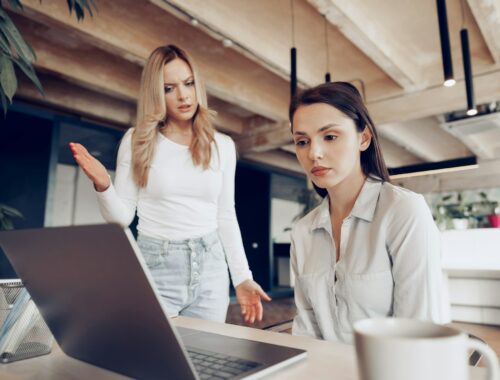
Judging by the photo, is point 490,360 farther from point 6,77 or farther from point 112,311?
point 6,77

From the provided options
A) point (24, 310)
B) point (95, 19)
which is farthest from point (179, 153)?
point (95, 19)

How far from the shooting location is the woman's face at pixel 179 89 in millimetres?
1475

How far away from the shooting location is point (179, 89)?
1.48 meters

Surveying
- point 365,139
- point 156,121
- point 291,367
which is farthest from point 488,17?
point 291,367

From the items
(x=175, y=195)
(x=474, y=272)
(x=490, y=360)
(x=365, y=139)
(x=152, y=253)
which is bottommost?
(x=474, y=272)

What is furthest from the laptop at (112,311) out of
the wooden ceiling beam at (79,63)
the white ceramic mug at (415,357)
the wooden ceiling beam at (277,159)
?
the wooden ceiling beam at (277,159)

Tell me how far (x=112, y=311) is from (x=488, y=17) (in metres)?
3.45

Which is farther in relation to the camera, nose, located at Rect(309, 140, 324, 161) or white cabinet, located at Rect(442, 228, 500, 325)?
white cabinet, located at Rect(442, 228, 500, 325)

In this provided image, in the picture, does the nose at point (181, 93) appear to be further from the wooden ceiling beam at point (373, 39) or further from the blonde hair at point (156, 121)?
the wooden ceiling beam at point (373, 39)

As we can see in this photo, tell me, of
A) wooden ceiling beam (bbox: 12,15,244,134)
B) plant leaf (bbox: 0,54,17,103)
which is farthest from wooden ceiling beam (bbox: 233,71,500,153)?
plant leaf (bbox: 0,54,17,103)

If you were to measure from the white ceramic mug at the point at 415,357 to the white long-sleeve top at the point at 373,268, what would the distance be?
61cm

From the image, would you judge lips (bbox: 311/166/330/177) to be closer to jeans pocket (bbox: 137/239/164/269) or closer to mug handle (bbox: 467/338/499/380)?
jeans pocket (bbox: 137/239/164/269)

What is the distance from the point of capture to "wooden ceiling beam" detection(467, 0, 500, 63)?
9.18ft

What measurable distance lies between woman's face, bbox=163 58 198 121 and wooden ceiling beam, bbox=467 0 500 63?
7.70ft
